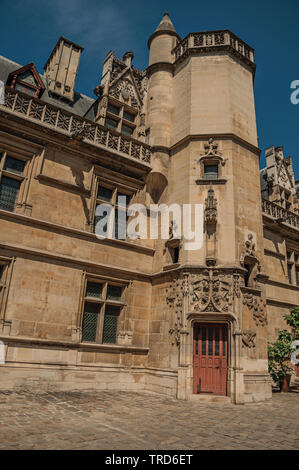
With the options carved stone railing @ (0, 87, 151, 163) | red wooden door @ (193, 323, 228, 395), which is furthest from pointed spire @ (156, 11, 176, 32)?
red wooden door @ (193, 323, 228, 395)

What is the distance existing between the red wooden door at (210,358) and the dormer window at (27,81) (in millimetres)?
10423

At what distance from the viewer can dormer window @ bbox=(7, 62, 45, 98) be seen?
41.0 ft

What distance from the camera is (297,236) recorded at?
1773 cm

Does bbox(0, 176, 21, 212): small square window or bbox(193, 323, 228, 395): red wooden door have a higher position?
bbox(0, 176, 21, 212): small square window

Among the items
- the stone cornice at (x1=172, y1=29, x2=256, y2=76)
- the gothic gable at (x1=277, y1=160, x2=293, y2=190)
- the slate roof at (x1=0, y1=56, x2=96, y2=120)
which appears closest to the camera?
the slate roof at (x1=0, y1=56, x2=96, y2=120)

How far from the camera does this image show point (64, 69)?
1452cm

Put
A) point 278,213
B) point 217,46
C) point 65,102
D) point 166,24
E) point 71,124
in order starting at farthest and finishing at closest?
point 278,213
point 166,24
point 65,102
point 217,46
point 71,124

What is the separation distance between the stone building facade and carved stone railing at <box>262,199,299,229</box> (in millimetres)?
3705

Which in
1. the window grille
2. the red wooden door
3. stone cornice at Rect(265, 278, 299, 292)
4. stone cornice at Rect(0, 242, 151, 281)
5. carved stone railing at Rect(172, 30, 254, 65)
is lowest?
the red wooden door

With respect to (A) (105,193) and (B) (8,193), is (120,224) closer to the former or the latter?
(A) (105,193)

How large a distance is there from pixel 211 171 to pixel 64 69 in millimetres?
7928

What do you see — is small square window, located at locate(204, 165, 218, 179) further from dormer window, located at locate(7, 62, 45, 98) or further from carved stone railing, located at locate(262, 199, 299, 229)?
dormer window, located at locate(7, 62, 45, 98)

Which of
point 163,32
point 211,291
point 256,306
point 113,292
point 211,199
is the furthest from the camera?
point 163,32

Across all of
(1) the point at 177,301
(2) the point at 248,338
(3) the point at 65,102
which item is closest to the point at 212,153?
(1) the point at 177,301
